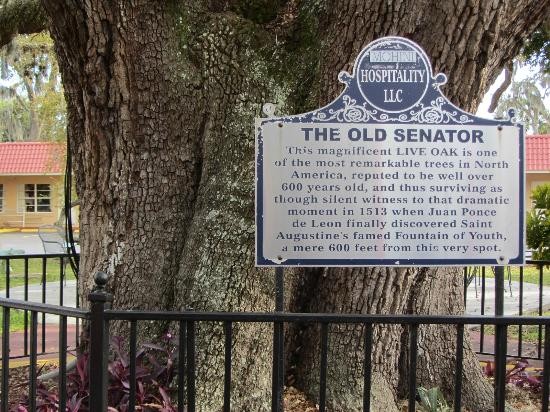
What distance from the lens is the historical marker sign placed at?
2.88 metres

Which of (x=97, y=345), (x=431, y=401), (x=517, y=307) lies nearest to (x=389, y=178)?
(x=97, y=345)

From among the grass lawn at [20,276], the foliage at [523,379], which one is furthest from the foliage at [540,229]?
the grass lawn at [20,276]

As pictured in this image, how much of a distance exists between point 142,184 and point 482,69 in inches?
87.4

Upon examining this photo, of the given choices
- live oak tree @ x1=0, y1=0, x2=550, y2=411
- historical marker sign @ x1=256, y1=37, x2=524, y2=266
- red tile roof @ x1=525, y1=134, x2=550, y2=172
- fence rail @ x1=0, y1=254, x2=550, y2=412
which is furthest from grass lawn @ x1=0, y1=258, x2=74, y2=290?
red tile roof @ x1=525, y1=134, x2=550, y2=172

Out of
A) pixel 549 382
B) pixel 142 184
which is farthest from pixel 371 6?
pixel 549 382

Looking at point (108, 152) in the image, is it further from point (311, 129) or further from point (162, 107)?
point (311, 129)

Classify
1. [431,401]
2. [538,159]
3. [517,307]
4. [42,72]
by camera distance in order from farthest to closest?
[538,159] → [42,72] → [517,307] → [431,401]

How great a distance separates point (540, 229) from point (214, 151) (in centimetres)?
734

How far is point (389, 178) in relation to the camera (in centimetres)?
290

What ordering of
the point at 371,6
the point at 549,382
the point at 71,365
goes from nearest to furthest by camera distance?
the point at 549,382, the point at 371,6, the point at 71,365

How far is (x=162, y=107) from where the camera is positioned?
409 cm

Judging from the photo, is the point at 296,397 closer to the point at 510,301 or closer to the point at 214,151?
the point at 214,151

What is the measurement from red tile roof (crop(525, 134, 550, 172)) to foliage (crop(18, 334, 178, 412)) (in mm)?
25187

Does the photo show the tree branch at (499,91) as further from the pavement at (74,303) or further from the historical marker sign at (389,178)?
the historical marker sign at (389,178)
